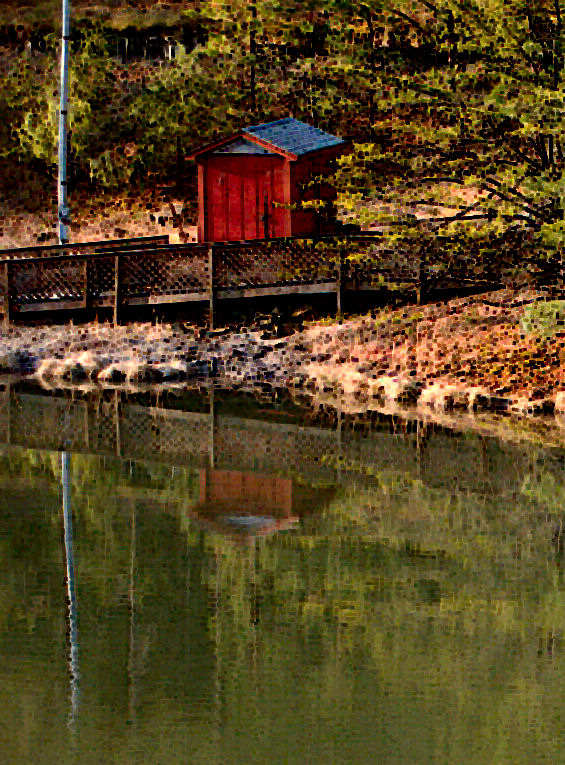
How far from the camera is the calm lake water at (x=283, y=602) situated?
29.4 feet

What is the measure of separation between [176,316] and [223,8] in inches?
729

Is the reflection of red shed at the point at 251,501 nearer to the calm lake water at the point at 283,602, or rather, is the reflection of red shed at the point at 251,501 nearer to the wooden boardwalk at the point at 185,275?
the calm lake water at the point at 283,602

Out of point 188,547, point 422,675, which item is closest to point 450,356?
point 188,547

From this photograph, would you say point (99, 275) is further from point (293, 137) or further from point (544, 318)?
point (544, 318)

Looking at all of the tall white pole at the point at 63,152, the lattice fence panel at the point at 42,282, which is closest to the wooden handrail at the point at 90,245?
the lattice fence panel at the point at 42,282

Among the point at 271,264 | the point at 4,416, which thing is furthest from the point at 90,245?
the point at 4,416

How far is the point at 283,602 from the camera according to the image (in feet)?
39.2

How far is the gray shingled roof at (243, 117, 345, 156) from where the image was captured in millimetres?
31375

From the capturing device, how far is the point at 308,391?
1021 inches

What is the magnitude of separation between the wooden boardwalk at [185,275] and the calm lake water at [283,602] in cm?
883

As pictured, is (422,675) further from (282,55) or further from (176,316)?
(282,55)

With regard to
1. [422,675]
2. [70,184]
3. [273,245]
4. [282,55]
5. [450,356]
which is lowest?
[422,675]

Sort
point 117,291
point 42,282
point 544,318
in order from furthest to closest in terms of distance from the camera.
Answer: point 42,282 < point 117,291 < point 544,318

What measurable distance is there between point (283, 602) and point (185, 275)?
1883cm
